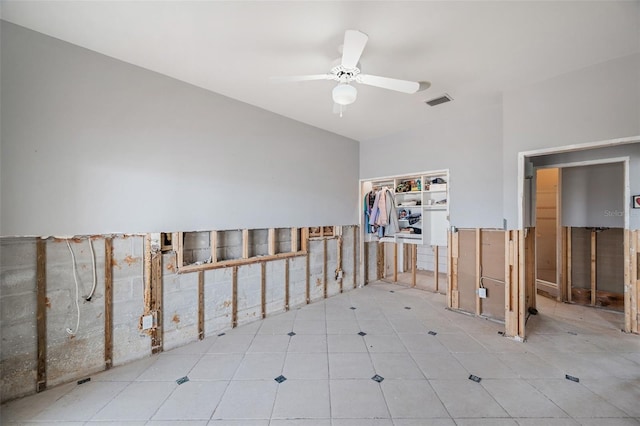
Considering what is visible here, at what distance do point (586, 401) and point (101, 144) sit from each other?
4626mm

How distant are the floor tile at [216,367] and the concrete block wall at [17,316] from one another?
124 cm

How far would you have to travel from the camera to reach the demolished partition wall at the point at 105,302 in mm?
1982

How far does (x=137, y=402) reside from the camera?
76.6 inches

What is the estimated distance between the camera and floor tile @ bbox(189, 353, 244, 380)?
2264 millimetres

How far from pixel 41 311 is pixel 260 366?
1.90 meters

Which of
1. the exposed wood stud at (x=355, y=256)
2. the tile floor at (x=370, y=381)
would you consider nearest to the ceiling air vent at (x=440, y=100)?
the exposed wood stud at (x=355, y=256)

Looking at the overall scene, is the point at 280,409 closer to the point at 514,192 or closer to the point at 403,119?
the point at 514,192

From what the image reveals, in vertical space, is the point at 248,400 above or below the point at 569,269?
below

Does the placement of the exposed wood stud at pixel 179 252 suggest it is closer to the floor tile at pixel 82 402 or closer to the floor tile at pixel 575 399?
the floor tile at pixel 82 402

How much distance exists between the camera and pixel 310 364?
2.44m

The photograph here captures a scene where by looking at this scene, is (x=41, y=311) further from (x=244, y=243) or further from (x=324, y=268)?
(x=324, y=268)

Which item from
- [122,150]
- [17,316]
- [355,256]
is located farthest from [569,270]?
[17,316]

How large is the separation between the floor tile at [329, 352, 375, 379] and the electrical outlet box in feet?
6.21

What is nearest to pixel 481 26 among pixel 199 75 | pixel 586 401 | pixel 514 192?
pixel 514 192
